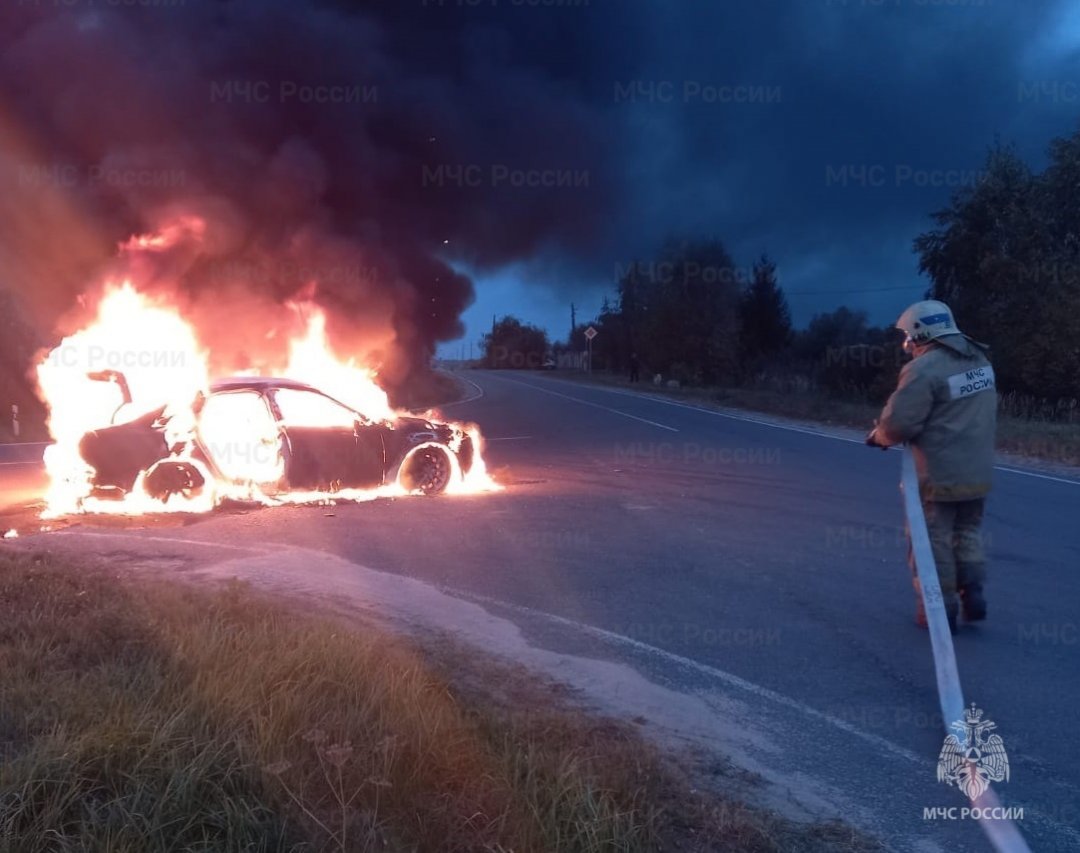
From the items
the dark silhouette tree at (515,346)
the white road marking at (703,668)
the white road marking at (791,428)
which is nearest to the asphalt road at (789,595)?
the white road marking at (703,668)

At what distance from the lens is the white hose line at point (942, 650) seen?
3.56 meters

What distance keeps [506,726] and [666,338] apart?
47.5 metres

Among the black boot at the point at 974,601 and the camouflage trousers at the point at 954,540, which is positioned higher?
the camouflage trousers at the point at 954,540

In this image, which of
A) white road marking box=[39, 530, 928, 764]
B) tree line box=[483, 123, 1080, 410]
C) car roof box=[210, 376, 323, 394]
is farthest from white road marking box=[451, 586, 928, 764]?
tree line box=[483, 123, 1080, 410]

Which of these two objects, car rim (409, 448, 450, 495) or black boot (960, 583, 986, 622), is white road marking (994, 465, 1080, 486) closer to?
car rim (409, 448, 450, 495)

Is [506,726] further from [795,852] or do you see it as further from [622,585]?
[622,585]

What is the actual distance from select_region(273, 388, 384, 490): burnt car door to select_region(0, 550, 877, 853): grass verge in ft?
17.0

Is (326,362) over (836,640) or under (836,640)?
over

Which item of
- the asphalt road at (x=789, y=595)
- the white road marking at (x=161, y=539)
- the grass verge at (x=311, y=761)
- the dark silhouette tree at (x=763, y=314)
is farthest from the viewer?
the dark silhouette tree at (x=763, y=314)

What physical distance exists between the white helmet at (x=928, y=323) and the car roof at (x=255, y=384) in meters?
6.32

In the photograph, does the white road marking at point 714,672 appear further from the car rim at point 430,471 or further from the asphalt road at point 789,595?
the car rim at point 430,471

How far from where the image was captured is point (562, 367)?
97.4m

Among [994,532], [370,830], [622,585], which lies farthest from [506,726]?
[994,532]

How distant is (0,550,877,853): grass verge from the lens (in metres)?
3.19
